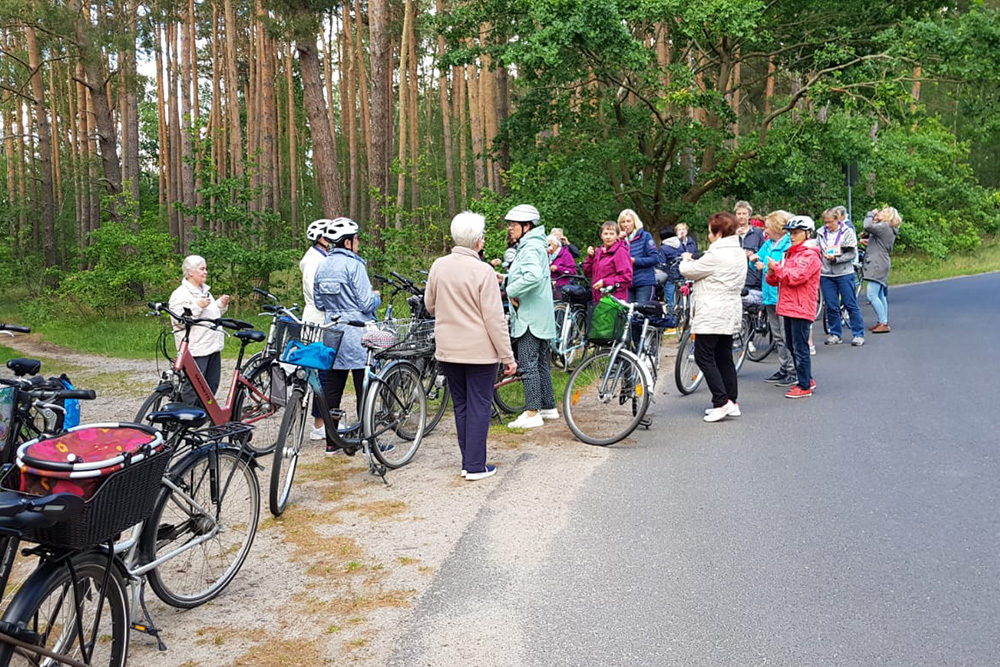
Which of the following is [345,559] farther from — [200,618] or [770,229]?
[770,229]

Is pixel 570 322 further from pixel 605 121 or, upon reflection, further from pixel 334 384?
pixel 605 121

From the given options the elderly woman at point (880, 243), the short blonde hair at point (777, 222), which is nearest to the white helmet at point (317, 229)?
the short blonde hair at point (777, 222)

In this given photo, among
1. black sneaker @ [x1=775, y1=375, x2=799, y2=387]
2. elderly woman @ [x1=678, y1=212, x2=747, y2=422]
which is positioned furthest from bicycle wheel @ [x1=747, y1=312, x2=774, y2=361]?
Answer: elderly woman @ [x1=678, y1=212, x2=747, y2=422]

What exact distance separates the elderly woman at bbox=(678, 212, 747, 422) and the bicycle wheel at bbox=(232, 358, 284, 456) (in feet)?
13.0

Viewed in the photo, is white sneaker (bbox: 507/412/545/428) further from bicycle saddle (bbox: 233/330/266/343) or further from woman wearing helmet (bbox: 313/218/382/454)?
bicycle saddle (bbox: 233/330/266/343)

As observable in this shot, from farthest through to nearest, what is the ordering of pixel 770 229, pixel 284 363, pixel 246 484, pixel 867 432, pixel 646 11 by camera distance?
pixel 646 11 → pixel 770 229 → pixel 867 432 → pixel 284 363 → pixel 246 484

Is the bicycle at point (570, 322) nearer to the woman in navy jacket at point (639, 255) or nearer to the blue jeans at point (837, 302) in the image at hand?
the woman in navy jacket at point (639, 255)

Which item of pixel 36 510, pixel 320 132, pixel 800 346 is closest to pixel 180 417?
pixel 36 510

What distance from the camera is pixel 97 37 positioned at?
21.3 meters

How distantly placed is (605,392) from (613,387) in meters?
0.08

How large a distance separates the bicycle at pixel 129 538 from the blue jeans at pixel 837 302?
1008 cm

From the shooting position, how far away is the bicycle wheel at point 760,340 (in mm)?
11336

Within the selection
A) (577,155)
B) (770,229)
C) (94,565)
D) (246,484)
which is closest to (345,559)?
(246,484)

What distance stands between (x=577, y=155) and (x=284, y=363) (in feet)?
43.5
